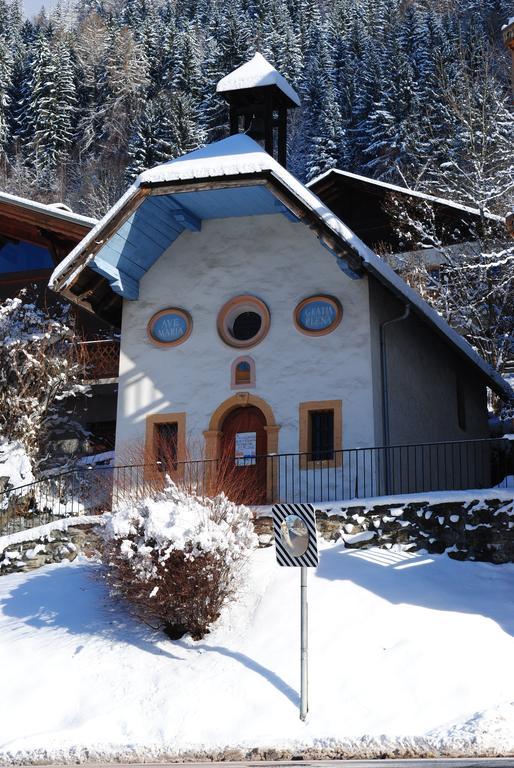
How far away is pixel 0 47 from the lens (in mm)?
77938

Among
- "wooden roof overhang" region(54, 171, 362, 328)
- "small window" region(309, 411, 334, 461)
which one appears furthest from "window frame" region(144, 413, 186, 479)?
"wooden roof overhang" region(54, 171, 362, 328)

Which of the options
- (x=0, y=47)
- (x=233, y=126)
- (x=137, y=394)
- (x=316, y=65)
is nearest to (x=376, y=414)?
(x=137, y=394)

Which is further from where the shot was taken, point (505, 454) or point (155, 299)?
point (505, 454)

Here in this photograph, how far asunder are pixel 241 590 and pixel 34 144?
2322 inches

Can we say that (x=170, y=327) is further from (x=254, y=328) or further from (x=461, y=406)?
(x=461, y=406)

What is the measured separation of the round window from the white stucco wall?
0.14m

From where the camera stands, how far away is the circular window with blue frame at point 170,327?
22.2 meters

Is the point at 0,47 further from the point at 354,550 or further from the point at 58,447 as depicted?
the point at 354,550

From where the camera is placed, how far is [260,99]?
24.2 m

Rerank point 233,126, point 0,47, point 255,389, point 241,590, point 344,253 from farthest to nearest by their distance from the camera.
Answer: point 0,47 → point 233,126 → point 255,389 → point 344,253 → point 241,590

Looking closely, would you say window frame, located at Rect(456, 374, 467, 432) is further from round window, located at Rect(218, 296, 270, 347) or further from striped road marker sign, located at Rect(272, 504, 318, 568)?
striped road marker sign, located at Rect(272, 504, 318, 568)

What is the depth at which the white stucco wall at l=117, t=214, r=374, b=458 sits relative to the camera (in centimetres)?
2088

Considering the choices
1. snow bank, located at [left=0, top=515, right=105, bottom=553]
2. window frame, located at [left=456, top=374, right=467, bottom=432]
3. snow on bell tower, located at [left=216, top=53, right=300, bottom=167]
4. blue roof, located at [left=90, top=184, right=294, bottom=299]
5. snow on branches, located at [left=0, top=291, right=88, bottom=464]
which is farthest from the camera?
window frame, located at [left=456, top=374, right=467, bottom=432]

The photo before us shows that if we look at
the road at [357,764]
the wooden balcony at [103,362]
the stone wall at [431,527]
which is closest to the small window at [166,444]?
the stone wall at [431,527]
